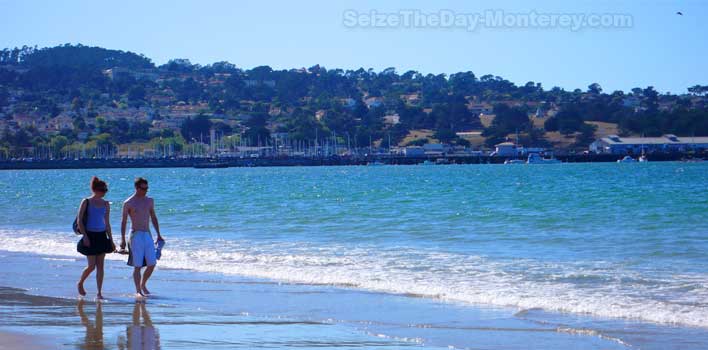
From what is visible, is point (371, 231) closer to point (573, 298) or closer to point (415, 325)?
point (573, 298)

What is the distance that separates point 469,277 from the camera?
1368 cm

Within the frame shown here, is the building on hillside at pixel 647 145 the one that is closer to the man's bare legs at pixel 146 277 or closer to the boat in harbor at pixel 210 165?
the boat in harbor at pixel 210 165

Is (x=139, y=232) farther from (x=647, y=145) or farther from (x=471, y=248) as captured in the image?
(x=647, y=145)

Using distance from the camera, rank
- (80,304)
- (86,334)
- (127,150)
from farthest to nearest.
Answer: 1. (127,150)
2. (80,304)
3. (86,334)

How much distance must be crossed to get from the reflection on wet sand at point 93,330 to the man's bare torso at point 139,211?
114 centimetres

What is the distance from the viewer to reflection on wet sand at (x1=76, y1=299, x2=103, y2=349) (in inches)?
346

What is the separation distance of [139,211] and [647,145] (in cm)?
14366

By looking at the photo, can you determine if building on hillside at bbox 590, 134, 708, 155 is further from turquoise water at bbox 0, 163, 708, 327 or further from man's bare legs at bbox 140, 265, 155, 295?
man's bare legs at bbox 140, 265, 155, 295

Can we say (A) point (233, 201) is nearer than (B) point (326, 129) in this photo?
Yes

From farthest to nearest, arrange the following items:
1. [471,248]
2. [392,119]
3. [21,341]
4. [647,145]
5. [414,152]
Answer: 1. [392,119]
2. [414,152]
3. [647,145]
4. [471,248]
5. [21,341]

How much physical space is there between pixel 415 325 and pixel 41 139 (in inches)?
6483

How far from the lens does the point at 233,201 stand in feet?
126

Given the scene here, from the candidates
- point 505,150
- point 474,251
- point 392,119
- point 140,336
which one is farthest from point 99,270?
point 392,119

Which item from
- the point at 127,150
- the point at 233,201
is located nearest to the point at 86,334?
the point at 233,201
